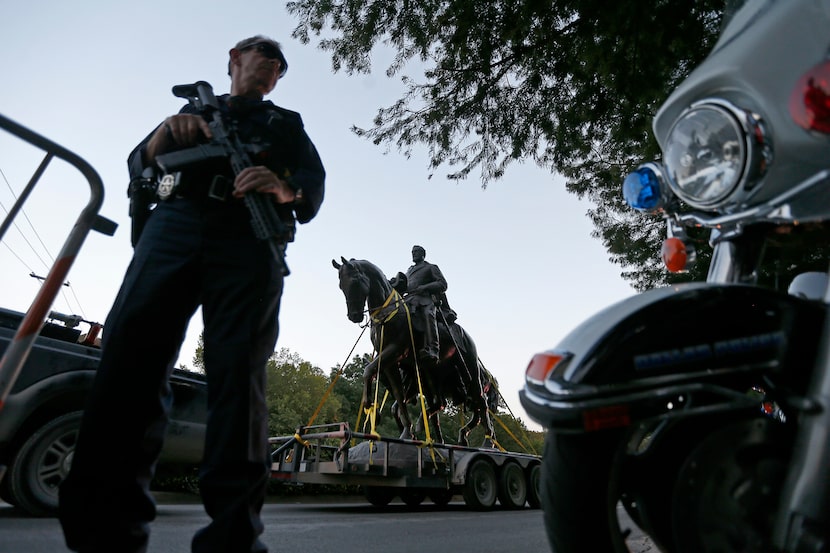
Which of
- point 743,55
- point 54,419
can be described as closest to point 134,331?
point 743,55

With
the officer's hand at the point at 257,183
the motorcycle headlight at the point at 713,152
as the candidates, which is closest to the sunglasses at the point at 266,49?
the officer's hand at the point at 257,183

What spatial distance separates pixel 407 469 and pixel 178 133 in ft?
24.7

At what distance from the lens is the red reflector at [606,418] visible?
1.39 metres

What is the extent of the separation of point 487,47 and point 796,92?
6.35 m

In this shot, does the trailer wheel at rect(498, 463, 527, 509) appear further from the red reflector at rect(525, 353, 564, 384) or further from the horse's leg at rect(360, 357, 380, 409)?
the red reflector at rect(525, 353, 564, 384)

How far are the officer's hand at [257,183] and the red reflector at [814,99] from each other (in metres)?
1.47

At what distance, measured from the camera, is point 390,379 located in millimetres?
11156

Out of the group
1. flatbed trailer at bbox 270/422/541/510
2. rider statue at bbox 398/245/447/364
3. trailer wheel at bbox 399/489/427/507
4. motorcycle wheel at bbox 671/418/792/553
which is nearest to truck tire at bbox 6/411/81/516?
flatbed trailer at bbox 270/422/541/510

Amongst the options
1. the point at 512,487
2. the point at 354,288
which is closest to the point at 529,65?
the point at 354,288

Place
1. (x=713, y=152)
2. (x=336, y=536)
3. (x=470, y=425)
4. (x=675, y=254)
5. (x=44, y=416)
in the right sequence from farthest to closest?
1. (x=470, y=425)
2. (x=44, y=416)
3. (x=336, y=536)
4. (x=675, y=254)
5. (x=713, y=152)

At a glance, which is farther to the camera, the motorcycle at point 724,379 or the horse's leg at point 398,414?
the horse's leg at point 398,414

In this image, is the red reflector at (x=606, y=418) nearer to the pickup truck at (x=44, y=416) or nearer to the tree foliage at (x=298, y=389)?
the pickup truck at (x=44, y=416)

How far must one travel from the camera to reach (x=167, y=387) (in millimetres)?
2160

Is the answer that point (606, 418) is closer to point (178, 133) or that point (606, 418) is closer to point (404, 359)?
point (178, 133)
